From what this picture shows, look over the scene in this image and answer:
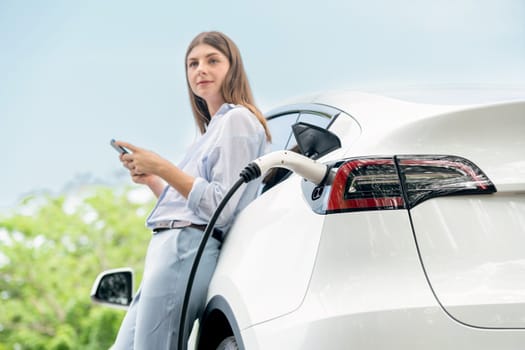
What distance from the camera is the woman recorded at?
1776 millimetres

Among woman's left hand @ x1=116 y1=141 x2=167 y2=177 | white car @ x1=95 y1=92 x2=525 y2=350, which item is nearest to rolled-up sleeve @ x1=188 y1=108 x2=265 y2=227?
woman's left hand @ x1=116 y1=141 x2=167 y2=177

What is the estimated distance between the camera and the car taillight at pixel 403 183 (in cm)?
130

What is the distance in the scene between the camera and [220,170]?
1.87 m

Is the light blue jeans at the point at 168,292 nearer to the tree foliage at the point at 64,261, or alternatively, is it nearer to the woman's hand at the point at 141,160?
the woman's hand at the point at 141,160

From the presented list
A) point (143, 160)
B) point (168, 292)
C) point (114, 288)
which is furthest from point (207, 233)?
point (114, 288)

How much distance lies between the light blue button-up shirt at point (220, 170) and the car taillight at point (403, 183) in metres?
0.57

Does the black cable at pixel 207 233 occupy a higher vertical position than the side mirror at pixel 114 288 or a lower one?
higher

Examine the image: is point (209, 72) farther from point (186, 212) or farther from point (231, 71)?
point (186, 212)

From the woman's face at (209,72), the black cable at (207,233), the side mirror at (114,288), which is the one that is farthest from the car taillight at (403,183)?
the side mirror at (114,288)

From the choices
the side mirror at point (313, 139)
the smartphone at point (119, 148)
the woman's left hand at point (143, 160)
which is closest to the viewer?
the side mirror at point (313, 139)

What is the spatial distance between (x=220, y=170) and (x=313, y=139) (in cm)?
32

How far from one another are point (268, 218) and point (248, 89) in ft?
2.55

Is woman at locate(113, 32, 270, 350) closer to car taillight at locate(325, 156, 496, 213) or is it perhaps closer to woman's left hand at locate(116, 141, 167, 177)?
woman's left hand at locate(116, 141, 167, 177)

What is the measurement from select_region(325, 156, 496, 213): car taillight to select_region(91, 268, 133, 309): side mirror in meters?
1.22
